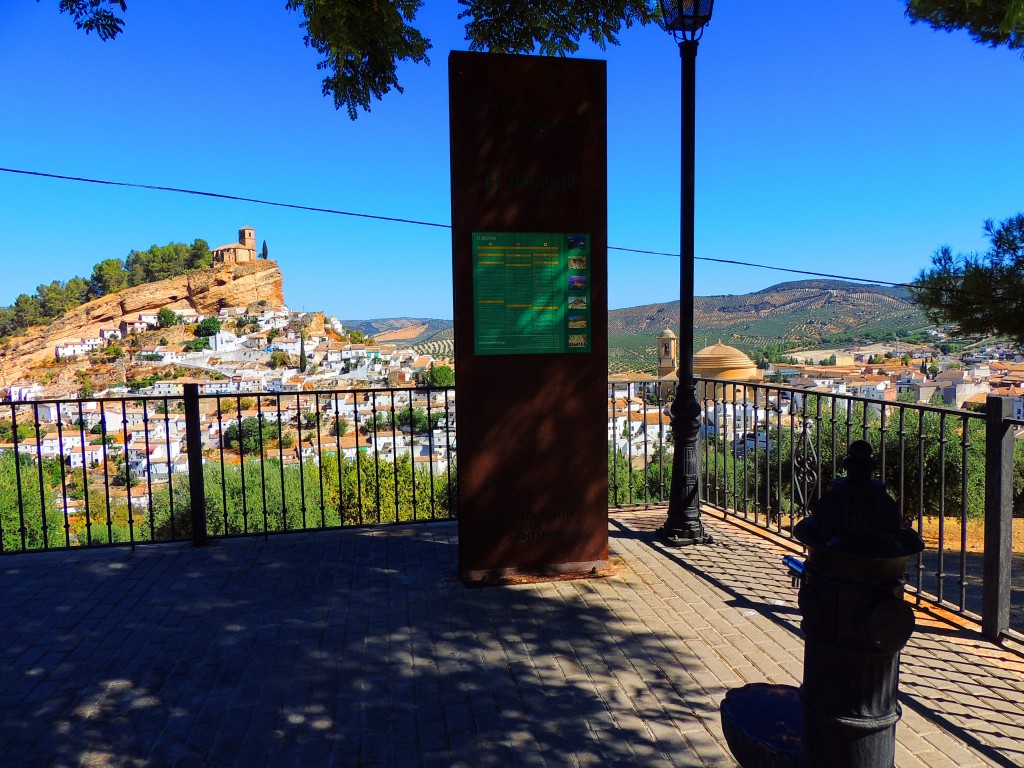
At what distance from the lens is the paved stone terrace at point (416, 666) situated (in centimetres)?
250

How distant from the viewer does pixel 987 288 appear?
25.1 feet

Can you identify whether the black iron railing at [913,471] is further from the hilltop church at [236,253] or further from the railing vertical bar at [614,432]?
the hilltop church at [236,253]

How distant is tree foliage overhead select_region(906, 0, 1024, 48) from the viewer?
254 inches

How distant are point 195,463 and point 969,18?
8.69 meters

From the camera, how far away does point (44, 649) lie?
3391mm

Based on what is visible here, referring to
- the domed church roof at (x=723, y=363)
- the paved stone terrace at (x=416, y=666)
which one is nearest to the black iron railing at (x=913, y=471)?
the paved stone terrace at (x=416, y=666)

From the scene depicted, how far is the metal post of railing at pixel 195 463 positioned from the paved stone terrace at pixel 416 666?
0.41 m

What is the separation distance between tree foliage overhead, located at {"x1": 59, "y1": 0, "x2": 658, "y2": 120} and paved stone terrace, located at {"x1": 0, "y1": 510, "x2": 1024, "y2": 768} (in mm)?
3925

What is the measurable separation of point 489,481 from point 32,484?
71.0 feet

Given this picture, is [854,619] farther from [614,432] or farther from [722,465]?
[722,465]

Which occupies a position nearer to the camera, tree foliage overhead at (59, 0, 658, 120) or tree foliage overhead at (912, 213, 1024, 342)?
tree foliage overhead at (59, 0, 658, 120)

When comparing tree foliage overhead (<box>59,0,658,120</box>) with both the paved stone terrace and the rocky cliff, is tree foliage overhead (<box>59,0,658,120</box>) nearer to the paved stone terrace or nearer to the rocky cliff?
the paved stone terrace

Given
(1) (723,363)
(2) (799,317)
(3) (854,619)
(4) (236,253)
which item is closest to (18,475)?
(3) (854,619)

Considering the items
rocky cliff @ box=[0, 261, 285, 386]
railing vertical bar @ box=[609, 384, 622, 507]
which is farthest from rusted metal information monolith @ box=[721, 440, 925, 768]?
rocky cliff @ box=[0, 261, 285, 386]
